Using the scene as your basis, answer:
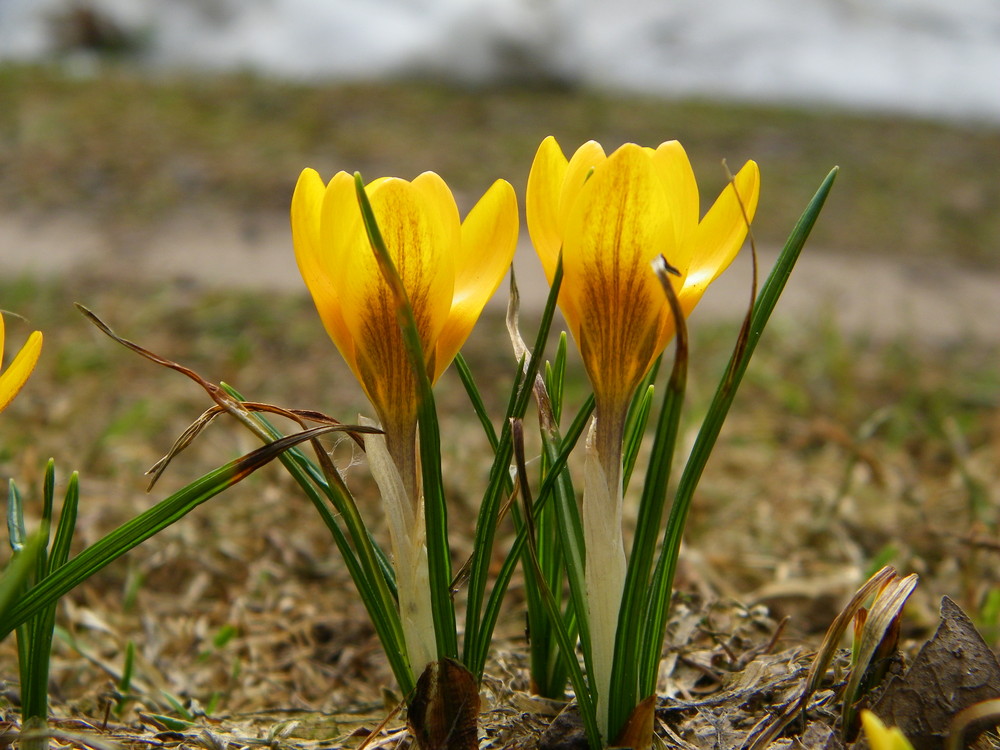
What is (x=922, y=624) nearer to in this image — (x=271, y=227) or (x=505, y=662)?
(x=505, y=662)

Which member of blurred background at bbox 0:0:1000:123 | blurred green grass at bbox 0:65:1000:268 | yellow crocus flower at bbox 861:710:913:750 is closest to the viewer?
yellow crocus flower at bbox 861:710:913:750

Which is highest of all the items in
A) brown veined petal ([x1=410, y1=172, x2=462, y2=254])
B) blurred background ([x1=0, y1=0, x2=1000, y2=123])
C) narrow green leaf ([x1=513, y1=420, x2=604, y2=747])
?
blurred background ([x1=0, y1=0, x2=1000, y2=123])

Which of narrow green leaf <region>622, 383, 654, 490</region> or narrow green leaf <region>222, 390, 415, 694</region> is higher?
narrow green leaf <region>622, 383, 654, 490</region>

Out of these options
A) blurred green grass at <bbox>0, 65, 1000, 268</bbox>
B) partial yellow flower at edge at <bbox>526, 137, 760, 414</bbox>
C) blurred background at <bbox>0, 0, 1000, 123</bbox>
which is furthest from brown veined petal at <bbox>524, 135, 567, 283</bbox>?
blurred background at <bbox>0, 0, 1000, 123</bbox>

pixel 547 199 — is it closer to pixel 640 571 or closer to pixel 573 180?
pixel 573 180

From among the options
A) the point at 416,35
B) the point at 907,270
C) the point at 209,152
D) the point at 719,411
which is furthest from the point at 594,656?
the point at 416,35

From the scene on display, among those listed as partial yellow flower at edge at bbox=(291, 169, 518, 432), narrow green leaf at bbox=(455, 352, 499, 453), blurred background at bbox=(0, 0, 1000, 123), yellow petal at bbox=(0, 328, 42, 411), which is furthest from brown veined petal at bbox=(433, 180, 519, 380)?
blurred background at bbox=(0, 0, 1000, 123)

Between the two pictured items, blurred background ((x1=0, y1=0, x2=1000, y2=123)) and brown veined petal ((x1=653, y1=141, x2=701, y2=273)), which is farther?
blurred background ((x1=0, y1=0, x2=1000, y2=123))

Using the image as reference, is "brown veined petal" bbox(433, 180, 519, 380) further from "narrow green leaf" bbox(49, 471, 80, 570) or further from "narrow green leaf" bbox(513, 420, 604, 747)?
"narrow green leaf" bbox(49, 471, 80, 570)

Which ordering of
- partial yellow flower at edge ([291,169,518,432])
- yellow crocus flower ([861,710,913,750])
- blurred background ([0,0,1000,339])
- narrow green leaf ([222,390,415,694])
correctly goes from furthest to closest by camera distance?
blurred background ([0,0,1000,339]) < narrow green leaf ([222,390,415,694]) < partial yellow flower at edge ([291,169,518,432]) < yellow crocus flower ([861,710,913,750])
